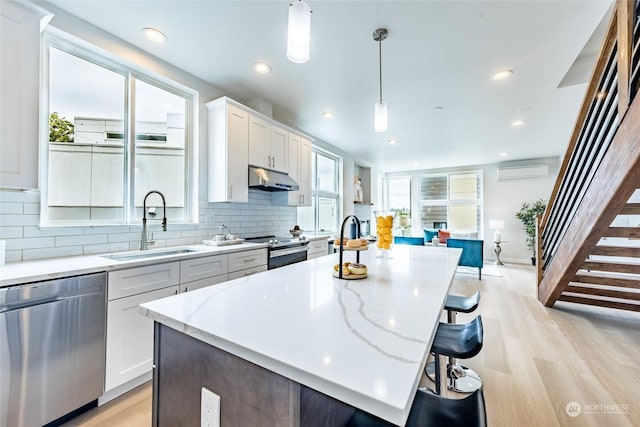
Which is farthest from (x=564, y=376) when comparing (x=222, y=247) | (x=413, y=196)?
(x=413, y=196)

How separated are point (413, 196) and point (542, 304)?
527 cm

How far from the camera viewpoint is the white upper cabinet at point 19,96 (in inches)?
59.2

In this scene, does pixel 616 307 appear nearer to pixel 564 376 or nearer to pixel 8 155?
pixel 564 376

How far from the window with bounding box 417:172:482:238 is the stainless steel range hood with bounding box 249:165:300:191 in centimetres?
597

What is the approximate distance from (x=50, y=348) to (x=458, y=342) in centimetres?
220

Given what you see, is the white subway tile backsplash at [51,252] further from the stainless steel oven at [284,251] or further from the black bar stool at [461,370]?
the black bar stool at [461,370]

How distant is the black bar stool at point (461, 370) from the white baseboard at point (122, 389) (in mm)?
2151

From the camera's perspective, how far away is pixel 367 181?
23.6 feet

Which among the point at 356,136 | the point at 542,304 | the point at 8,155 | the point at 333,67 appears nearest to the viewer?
the point at 8,155

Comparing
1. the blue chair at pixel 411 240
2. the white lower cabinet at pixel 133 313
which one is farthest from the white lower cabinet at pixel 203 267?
the blue chair at pixel 411 240

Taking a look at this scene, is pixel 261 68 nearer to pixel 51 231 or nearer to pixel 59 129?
pixel 59 129

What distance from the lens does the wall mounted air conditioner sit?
21.9 feet

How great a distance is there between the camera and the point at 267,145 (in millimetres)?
3375

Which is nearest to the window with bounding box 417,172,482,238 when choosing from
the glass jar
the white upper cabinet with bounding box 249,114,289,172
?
the white upper cabinet with bounding box 249,114,289,172
